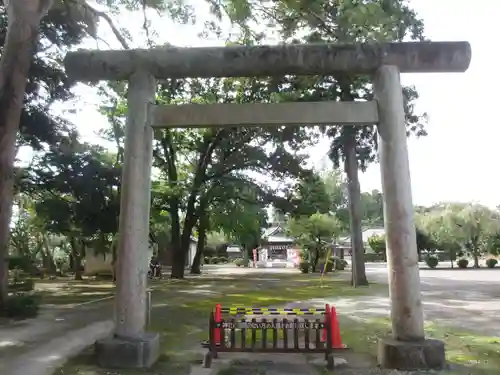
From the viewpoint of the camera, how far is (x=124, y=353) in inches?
226

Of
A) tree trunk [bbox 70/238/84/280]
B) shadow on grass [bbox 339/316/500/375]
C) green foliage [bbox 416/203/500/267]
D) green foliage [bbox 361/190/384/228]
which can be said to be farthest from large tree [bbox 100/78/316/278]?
green foliage [bbox 361/190/384/228]

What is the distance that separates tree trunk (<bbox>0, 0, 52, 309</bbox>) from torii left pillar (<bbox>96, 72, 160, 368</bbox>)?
5.34 metres

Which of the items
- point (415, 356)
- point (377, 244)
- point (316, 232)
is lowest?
point (415, 356)

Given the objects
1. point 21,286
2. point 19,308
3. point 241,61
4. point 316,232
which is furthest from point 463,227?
point 241,61

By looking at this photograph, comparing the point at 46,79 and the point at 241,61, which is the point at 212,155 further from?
the point at 241,61

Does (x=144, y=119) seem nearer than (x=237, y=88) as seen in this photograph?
Yes

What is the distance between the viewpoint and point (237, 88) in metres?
21.6

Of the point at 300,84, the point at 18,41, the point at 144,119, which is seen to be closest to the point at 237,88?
the point at 300,84

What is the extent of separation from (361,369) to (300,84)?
1406 cm

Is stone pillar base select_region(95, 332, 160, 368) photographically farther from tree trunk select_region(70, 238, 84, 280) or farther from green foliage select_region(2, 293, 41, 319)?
tree trunk select_region(70, 238, 84, 280)

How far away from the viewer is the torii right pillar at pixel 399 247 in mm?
5609

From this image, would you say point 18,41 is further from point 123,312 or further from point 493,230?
point 493,230

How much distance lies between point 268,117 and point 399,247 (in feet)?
8.50

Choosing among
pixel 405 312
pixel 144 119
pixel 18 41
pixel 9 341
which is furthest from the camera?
pixel 18 41
